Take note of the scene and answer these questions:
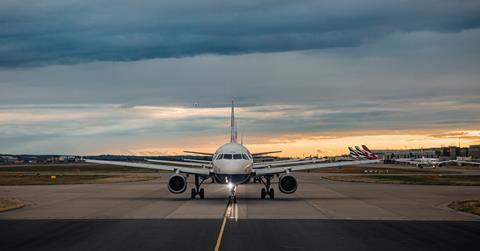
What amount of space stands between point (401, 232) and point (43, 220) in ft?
55.6

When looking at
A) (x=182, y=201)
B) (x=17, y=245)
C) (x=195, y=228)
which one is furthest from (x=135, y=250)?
(x=182, y=201)

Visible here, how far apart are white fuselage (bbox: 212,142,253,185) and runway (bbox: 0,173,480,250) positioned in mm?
1737

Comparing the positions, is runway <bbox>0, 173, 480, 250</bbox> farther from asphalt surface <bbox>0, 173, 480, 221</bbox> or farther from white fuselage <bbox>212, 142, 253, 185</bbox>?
white fuselage <bbox>212, 142, 253, 185</bbox>

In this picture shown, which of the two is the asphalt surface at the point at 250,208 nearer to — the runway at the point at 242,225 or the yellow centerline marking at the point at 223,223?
the runway at the point at 242,225

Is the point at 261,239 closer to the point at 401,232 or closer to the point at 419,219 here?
the point at 401,232

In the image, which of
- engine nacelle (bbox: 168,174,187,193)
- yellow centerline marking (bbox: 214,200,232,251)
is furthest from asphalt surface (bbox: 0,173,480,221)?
engine nacelle (bbox: 168,174,187,193)

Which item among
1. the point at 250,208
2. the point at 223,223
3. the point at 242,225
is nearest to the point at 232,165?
the point at 250,208

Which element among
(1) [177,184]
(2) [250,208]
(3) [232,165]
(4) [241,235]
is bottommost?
(2) [250,208]

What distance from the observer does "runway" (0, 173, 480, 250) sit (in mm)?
20562

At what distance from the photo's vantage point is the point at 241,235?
22.6 meters

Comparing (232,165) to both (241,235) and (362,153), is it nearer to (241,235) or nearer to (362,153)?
Result: (241,235)

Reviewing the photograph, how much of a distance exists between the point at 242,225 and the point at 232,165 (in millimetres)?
12442

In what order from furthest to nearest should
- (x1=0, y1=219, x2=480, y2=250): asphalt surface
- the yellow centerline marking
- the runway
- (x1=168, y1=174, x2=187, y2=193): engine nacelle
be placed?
(x1=168, y1=174, x2=187, y2=193): engine nacelle, the runway, (x1=0, y1=219, x2=480, y2=250): asphalt surface, the yellow centerline marking

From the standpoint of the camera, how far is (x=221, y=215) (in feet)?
102
